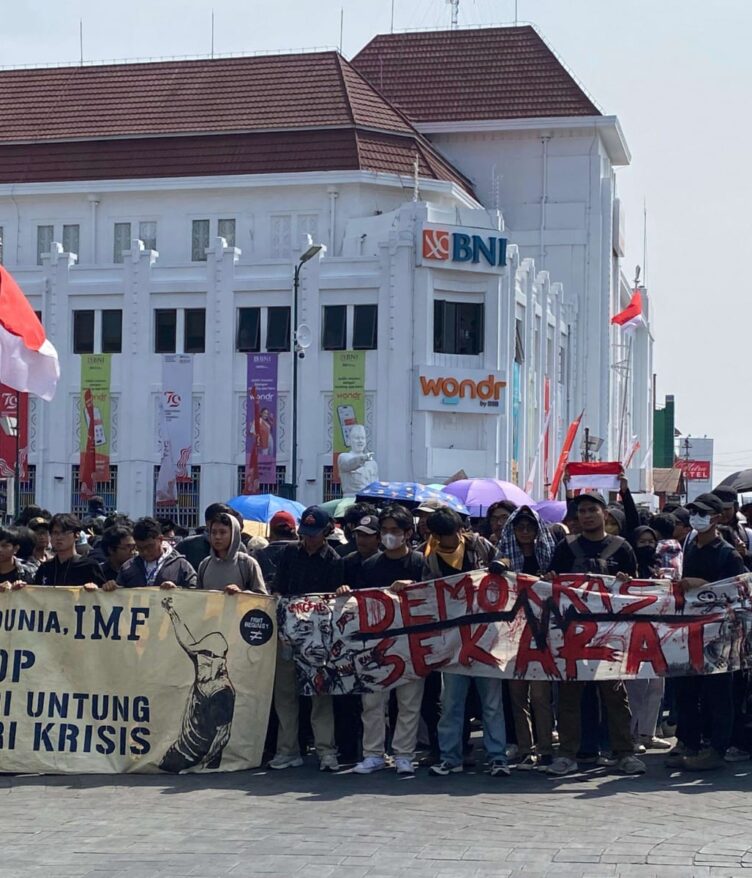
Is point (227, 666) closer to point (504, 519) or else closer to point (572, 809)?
point (572, 809)

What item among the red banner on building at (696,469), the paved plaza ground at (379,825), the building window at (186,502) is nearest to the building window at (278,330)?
the building window at (186,502)

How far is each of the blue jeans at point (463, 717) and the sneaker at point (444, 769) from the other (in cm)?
2

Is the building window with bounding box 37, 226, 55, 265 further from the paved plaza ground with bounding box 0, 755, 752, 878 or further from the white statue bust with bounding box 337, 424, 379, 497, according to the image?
the paved plaza ground with bounding box 0, 755, 752, 878

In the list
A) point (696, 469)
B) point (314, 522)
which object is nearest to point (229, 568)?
point (314, 522)

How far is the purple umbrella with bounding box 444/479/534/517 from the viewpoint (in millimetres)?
23547

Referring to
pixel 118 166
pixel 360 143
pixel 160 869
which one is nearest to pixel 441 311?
pixel 360 143

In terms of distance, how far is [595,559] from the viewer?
39.5 feet

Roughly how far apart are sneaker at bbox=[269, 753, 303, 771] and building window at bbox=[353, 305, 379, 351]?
36.2 meters

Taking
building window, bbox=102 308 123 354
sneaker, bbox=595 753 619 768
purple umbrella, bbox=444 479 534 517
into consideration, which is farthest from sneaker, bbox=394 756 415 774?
building window, bbox=102 308 123 354

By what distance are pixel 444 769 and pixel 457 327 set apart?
37742 mm

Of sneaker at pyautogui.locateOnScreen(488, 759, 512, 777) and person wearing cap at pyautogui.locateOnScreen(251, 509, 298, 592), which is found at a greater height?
person wearing cap at pyautogui.locateOnScreen(251, 509, 298, 592)

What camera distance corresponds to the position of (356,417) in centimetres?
4778

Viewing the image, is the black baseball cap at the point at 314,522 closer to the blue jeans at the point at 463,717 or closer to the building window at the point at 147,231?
the blue jeans at the point at 463,717

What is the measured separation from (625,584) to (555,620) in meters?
0.57
